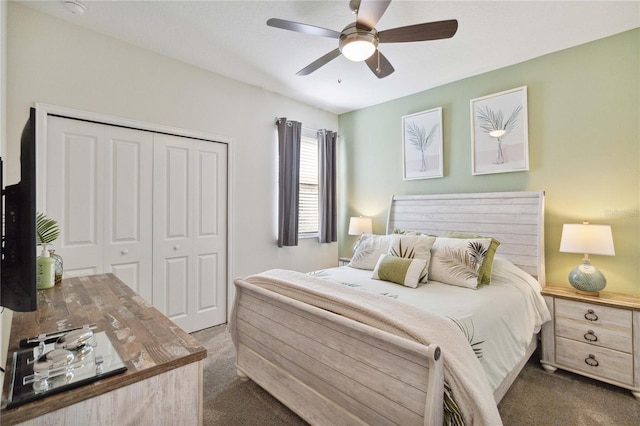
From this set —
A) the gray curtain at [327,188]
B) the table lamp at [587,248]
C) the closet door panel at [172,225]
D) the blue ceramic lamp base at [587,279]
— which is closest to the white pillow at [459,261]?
the table lamp at [587,248]

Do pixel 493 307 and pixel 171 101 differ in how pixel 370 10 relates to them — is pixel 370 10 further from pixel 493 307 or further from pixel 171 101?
pixel 171 101

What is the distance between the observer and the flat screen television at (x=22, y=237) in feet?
2.80

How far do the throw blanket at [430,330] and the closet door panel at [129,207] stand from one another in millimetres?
1789

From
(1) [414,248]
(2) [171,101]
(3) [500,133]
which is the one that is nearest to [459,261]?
(1) [414,248]

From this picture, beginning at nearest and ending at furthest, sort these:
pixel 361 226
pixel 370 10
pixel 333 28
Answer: pixel 370 10 → pixel 333 28 → pixel 361 226

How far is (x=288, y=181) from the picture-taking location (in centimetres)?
389

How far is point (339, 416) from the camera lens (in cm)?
156

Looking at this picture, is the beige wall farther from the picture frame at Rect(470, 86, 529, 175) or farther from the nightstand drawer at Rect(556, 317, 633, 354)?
the nightstand drawer at Rect(556, 317, 633, 354)

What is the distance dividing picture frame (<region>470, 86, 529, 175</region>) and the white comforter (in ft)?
3.32

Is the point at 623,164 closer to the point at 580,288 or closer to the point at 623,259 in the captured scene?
the point at 623,259

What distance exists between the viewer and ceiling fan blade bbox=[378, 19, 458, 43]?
73.6 inches

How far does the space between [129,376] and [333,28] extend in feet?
8.78

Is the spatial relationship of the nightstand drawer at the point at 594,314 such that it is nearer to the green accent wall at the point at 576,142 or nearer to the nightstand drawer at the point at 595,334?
the nightstand drawer at the point at 595,334

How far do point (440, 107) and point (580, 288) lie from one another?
228cm
